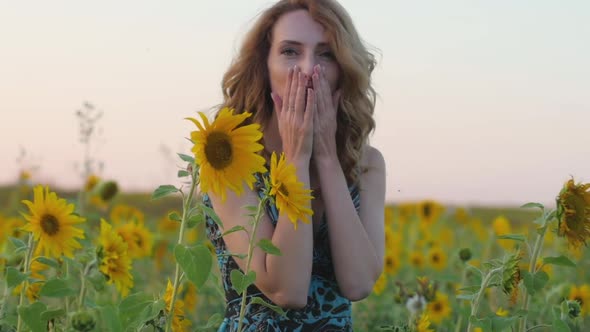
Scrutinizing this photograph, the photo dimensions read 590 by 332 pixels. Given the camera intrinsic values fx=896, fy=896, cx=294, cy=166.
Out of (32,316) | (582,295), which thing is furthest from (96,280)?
(582,295)

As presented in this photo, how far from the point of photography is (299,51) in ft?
9.75

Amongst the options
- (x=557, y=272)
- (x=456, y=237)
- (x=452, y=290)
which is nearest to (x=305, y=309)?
(x=452, y=290)

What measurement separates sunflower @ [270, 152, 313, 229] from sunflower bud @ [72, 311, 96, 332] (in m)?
0.46

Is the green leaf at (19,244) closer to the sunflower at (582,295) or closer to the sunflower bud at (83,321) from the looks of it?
the sunflower bud at (83,321)

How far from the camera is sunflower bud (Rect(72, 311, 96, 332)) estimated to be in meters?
1.87

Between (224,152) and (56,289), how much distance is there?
1.63ft

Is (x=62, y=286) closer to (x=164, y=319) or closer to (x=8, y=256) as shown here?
(x=164, y=319)

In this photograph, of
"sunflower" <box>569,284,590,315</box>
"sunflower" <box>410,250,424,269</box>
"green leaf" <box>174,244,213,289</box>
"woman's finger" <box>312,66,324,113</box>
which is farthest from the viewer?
"sunflower" <box>410,250,424,269</box>

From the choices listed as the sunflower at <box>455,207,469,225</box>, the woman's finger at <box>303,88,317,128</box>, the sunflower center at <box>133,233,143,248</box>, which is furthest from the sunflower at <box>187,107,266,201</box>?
the sunflower at <box>455,207,469,225</box>

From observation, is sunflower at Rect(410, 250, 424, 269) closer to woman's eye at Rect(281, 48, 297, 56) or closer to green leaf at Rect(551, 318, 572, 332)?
woman's eye at Rect(281, 48, 297, 56)

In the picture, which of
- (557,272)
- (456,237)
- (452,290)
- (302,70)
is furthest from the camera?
(456,237)

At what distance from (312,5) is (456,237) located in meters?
6.25

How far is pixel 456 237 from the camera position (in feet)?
29.5

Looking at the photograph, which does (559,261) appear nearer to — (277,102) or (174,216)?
(174,216)
